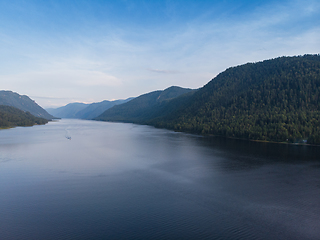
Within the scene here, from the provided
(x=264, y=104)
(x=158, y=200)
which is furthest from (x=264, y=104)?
(x=158, y=200)

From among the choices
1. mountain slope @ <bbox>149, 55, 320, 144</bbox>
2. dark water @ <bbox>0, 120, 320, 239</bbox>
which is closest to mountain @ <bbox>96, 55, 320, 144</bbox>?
mountain slope @ <bbox>149, 55, 320, 144</bbox>

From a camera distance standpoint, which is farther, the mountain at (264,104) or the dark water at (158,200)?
the mountain at (264,104)

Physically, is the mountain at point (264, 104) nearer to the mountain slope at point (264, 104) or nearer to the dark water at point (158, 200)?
the mountain slope at point (264, 104)

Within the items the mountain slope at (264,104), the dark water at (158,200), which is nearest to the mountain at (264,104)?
the mountain slope at (264,104)

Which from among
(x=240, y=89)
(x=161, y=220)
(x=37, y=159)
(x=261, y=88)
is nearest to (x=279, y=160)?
(x=161, y=220)

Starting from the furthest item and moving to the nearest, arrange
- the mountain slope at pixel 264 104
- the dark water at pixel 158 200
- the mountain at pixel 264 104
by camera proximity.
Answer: the mountain slope at pixel 264 104, the mountain at pixel 264 104, the dark water at pixel 158 200

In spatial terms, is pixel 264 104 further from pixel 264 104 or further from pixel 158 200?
pixel 158 200

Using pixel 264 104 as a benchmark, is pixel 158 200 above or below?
below

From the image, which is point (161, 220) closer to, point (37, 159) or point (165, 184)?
point (165, 184)

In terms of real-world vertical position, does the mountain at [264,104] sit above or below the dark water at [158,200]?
above
